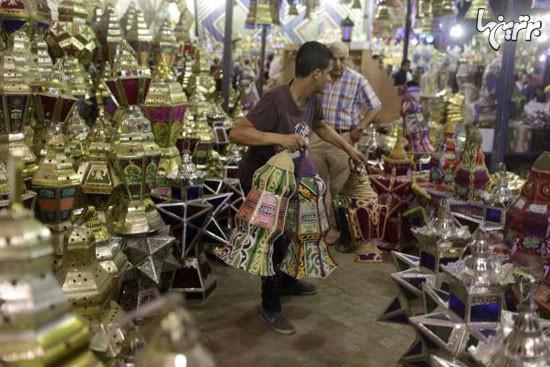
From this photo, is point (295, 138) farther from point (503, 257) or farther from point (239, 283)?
point (239, 283)

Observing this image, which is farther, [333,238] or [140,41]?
[333,238]

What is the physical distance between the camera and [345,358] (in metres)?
2.77

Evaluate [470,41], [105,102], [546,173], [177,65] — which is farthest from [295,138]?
[470,41]

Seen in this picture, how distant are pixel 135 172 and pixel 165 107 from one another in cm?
53

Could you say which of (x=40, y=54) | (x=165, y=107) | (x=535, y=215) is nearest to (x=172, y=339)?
(x=535, y=215)

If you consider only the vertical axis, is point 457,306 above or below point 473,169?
below

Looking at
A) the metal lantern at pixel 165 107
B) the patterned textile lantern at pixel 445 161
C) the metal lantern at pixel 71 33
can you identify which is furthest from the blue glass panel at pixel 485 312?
the metal lantern at pixel 71 33

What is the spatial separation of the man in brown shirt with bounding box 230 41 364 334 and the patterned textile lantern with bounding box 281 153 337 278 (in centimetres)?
12

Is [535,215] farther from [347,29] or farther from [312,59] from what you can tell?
[347,29]

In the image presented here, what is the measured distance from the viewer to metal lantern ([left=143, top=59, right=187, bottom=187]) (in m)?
3.07

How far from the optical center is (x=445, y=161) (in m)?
3.82

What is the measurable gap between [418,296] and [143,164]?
1.33 meters

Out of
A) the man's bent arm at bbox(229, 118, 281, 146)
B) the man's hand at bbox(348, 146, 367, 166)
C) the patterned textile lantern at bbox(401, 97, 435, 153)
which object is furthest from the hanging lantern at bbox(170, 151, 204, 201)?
the patterned textile lantern at bbox(401, 97, 435, 153)

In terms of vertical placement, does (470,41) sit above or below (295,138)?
above
